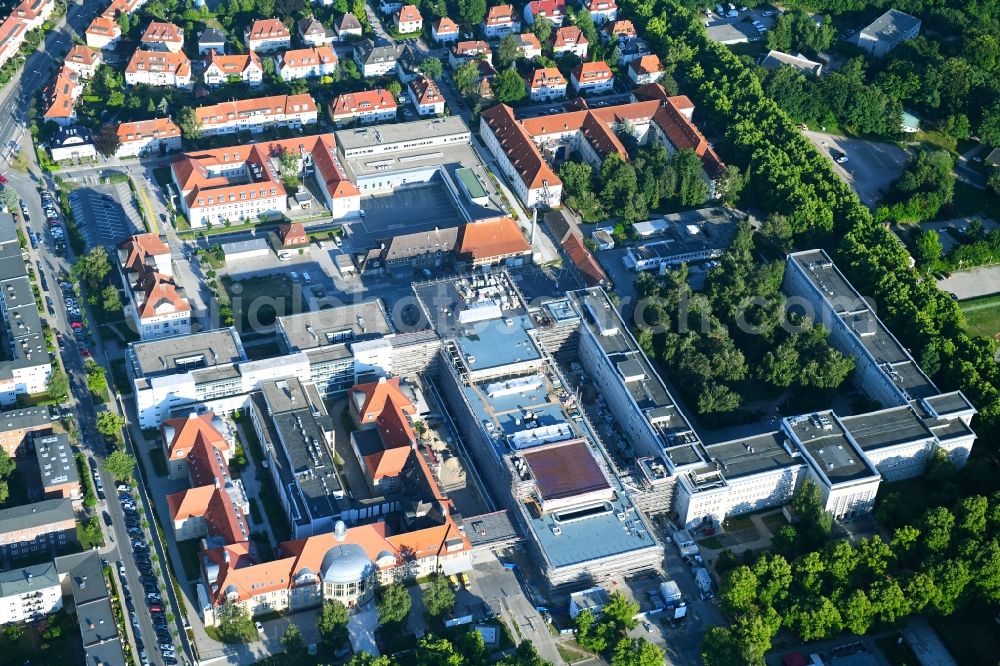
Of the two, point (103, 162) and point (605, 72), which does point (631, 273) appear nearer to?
point (605, 72)

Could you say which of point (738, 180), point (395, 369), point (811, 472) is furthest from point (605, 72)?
point (811, 472)

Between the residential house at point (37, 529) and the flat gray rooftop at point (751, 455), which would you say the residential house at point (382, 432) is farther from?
the flat gray rooftop at point (751, 455)

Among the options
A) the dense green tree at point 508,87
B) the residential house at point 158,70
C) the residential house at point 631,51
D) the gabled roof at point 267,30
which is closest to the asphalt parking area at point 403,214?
the dense green tree at point 508,87

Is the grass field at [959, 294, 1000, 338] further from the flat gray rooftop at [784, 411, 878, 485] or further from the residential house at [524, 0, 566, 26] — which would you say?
A: the residential house at [524, 0, 566, 26]

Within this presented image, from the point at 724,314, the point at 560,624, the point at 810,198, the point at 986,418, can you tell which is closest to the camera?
the point at 560,624

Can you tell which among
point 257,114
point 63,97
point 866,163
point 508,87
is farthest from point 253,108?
point 866,163

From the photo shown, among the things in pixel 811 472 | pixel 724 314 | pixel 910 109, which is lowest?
pixel 811 472

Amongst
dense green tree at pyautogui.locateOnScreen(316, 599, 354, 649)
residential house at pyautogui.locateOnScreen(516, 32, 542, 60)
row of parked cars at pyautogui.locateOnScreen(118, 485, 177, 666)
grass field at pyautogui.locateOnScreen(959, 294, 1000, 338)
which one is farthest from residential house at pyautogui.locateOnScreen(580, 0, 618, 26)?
dense green tree at pyautogui.locateOnScreen(316, 599, 354, 649)
